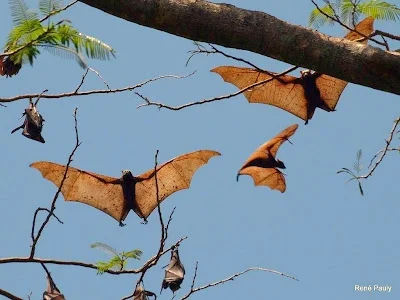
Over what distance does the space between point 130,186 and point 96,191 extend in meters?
0.51

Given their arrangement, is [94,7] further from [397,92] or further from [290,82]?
[290,82]

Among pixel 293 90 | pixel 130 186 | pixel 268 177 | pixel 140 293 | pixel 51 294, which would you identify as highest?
pixel 293 90

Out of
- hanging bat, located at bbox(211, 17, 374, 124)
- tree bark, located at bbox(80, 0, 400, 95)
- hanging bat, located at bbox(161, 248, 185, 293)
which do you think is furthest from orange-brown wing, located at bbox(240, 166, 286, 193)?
tree bark, located at bbox(80, 0, 400, 95)

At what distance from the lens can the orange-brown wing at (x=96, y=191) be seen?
977 centimetres

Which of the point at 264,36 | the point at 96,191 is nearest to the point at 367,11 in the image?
the point at 264,36

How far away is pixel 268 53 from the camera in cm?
448

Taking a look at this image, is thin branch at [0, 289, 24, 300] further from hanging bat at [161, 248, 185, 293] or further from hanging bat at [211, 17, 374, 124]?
hanging bat at [211, 17, 374, 124]

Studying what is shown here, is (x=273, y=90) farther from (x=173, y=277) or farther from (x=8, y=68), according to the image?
(x=8, y=68)

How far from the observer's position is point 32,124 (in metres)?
7.20

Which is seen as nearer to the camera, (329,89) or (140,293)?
(140,293)

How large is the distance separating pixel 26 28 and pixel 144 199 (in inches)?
198

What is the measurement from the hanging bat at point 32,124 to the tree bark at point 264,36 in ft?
10.0

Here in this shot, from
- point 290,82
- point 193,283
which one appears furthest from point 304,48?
point 290,82

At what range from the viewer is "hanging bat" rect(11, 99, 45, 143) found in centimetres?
715
